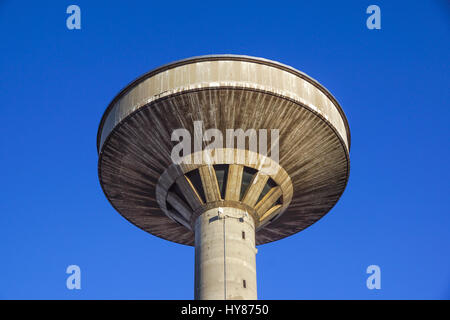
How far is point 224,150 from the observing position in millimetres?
26141

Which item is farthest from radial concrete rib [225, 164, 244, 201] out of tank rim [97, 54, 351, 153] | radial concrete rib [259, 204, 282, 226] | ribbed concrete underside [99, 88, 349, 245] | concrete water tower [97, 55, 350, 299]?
tank rim [97, 54, 351, 153]

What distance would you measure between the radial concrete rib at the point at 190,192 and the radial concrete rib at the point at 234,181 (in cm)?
145

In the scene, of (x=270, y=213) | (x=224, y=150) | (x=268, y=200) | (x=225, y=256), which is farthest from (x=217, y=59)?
(x=225, y=256)

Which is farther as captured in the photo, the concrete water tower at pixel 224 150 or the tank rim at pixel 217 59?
the tank rim at pixel 217 59

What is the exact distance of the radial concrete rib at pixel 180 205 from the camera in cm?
2730

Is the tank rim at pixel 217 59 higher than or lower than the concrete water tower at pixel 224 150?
higher

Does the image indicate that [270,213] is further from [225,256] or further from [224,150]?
[225,256]

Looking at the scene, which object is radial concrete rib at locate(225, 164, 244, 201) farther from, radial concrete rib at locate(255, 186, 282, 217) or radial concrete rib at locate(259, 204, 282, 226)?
radial concrete rib at locate(259, 204, 282, 226)

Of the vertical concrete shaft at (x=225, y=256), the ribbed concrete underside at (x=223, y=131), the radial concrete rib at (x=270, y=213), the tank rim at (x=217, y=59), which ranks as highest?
the tank rim at (x=217, y=59)

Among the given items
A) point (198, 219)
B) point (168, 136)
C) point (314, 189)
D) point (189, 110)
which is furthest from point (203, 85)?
point (314, 189)

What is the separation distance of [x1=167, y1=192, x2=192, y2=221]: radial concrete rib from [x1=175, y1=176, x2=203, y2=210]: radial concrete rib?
0.55 meters

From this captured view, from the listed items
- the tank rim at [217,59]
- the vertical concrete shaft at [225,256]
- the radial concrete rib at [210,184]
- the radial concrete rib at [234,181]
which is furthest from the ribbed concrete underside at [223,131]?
the vertical concrete shaft at [225,256]

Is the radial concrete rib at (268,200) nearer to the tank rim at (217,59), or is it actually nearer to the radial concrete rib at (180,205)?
the radial concrete rib at (180,205)
